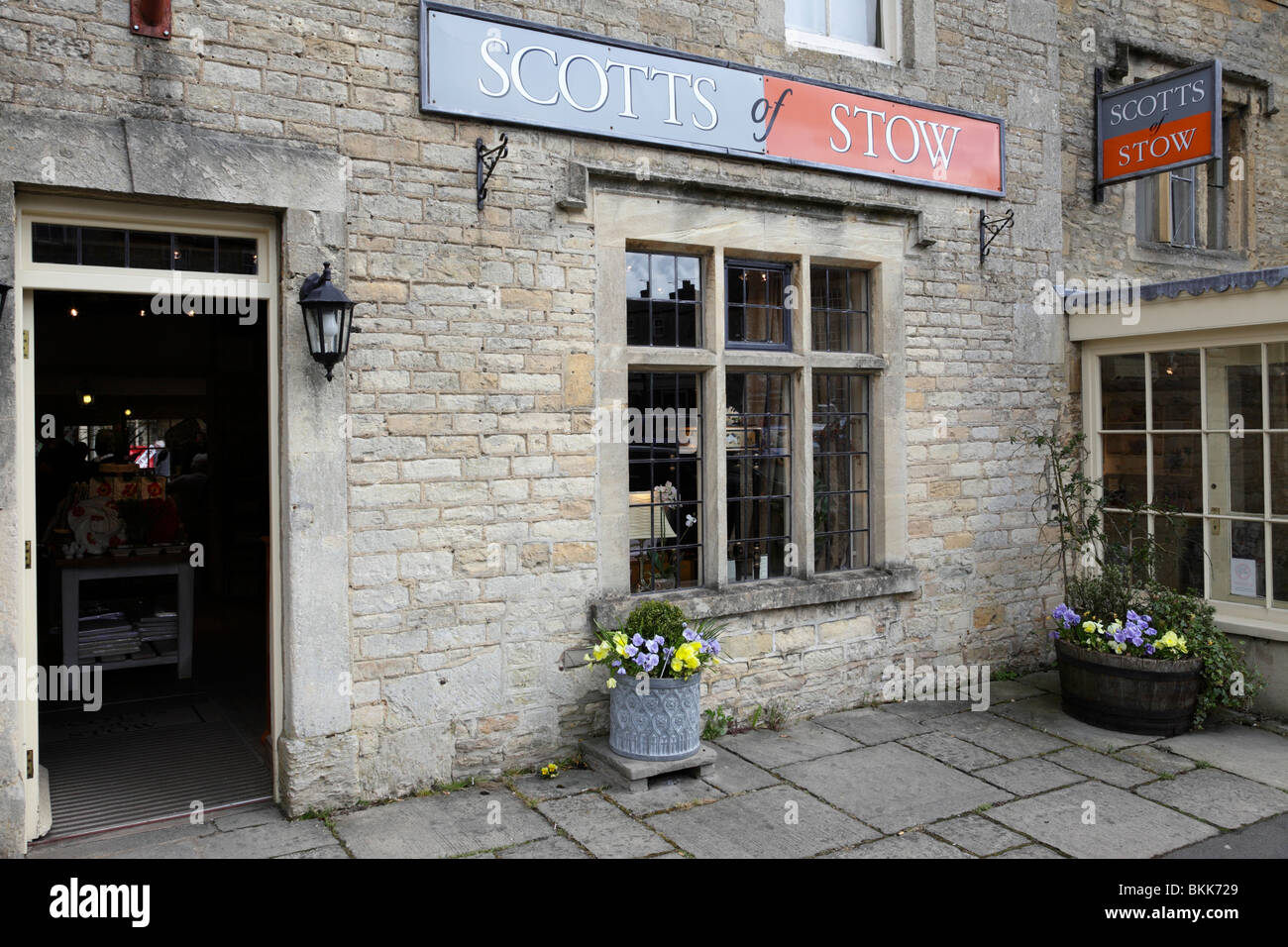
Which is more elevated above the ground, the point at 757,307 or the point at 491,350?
the point at 757,307

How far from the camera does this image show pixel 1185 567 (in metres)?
7.09

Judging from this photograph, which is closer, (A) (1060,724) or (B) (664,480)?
(B) (664,480)

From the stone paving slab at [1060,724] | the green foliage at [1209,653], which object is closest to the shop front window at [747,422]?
the stone paving slab at [1060,724]

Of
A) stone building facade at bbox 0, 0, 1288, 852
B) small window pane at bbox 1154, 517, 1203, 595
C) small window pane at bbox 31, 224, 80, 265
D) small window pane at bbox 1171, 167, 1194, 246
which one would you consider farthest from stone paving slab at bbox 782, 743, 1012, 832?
small window pane at bbox 1171, 167, 1194, 246

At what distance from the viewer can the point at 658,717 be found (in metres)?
5.18

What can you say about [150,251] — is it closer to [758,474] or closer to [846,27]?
[758,474]

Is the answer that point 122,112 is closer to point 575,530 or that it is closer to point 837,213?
point 575,530

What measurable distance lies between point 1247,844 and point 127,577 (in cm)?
727

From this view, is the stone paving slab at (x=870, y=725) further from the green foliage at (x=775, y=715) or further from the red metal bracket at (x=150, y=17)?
the red metal bracket at (x=150, y=17)

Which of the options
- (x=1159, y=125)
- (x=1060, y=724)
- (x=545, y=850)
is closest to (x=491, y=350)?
(x=545, y=850)

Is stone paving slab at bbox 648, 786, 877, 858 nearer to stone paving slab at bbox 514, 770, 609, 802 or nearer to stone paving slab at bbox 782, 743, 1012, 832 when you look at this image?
stone paving slab at bbox 782, 743, 1012, 832

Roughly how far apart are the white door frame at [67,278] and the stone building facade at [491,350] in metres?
0.08

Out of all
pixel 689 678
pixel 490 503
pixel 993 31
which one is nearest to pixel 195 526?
pixel 490 503
